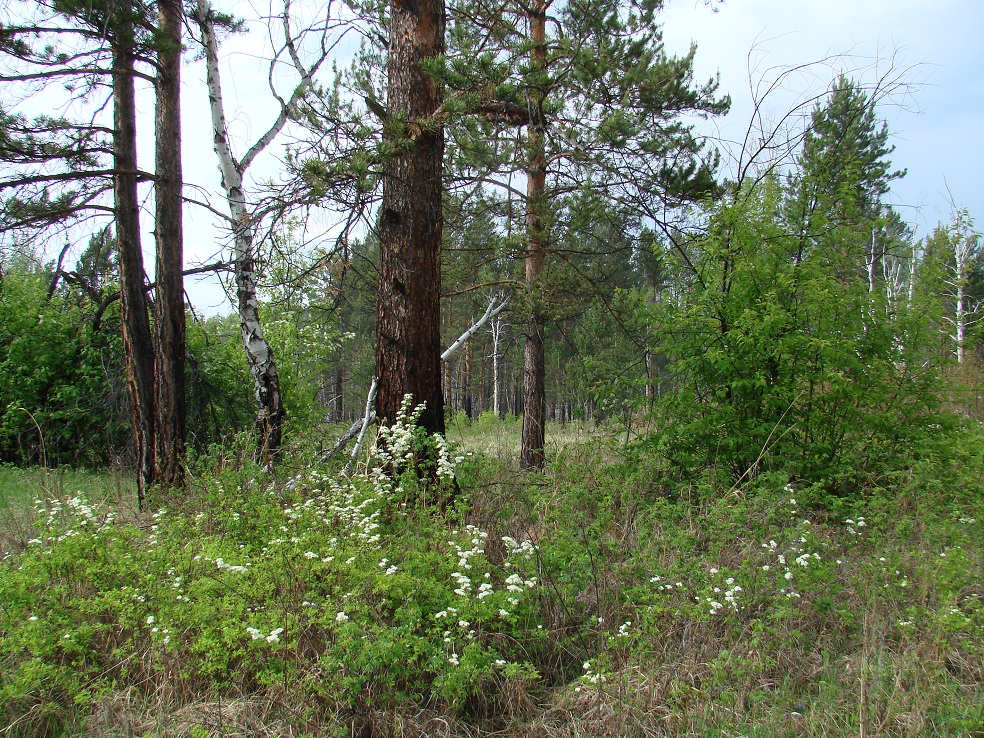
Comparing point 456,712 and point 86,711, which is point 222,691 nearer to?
point 86,711

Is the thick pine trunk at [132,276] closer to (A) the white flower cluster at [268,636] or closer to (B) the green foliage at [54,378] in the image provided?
(B) the green foliage at [54,378]

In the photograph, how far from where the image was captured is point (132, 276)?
7137 millimetres

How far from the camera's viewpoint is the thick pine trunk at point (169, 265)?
688 centimetres

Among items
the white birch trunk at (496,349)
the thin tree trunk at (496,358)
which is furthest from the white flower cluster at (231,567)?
the thin tree trunk at (496,358)

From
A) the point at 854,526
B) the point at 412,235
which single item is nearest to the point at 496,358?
the point at 412,235

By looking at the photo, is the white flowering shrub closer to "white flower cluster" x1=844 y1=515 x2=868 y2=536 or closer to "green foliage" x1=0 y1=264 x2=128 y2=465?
"white flower cluster" x1=844 y1=515 x2=868 y2=536

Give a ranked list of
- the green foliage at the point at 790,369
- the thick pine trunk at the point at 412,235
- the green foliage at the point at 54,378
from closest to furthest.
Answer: the thick pine trunk at the point at 412,235 → the green foliage at the point at 790,369 → the green foliage at the point at 54,378

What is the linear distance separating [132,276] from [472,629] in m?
6.11

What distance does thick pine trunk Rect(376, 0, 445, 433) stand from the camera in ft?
→ 17.1

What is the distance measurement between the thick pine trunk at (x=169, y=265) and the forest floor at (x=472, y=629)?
2.54 meters

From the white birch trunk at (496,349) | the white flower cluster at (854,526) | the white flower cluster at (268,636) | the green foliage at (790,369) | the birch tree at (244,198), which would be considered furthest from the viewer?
the white birch trunk at (496,349)

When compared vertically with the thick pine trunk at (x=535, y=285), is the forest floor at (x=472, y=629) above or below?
below

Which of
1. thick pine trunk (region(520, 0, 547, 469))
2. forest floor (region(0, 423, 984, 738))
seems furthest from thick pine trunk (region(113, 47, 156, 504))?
thick pine trunk (region(520, 0, 547, 469))

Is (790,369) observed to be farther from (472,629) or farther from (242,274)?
(242,274)
